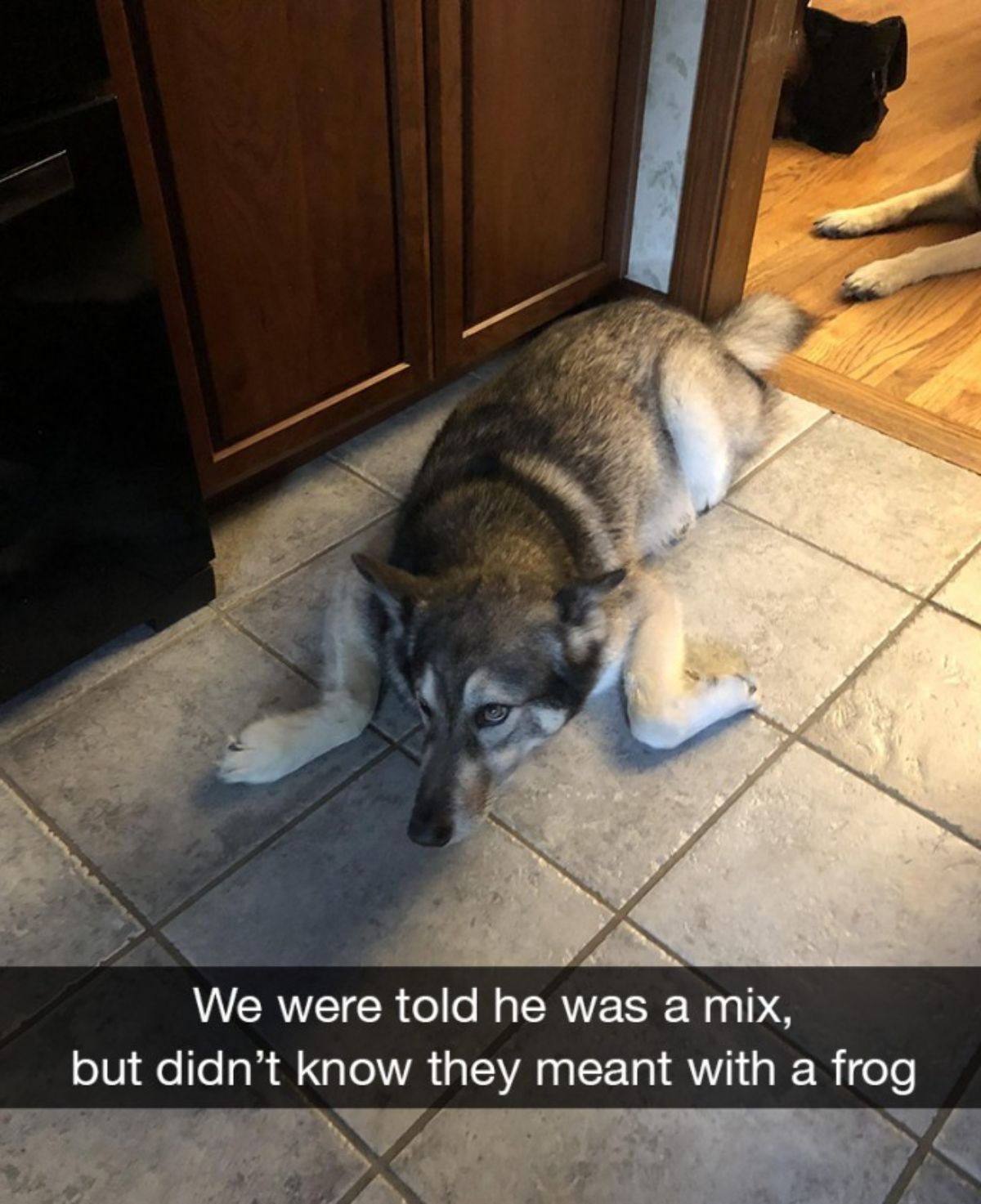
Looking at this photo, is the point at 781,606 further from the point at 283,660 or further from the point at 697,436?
the point at 283,660

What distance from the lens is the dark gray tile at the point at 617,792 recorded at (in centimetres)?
175

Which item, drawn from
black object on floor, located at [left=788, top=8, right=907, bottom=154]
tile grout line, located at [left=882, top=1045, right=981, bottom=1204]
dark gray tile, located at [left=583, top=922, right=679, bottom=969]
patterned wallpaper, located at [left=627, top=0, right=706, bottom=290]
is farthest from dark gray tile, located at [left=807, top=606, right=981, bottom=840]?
black object on floor, located at [left=788, top=8, right=907, bottom=154]

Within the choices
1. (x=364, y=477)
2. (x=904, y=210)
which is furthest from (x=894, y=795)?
(x=904, y=210)

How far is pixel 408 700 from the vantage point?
1853mm

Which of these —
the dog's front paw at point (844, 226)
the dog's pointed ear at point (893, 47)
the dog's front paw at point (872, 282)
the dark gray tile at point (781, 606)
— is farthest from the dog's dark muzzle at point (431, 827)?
the dog's pointed ear at point (893, 47)

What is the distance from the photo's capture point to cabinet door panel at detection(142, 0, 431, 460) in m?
1.83

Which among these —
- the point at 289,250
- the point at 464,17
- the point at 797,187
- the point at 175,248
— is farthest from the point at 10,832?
the point at 797,187

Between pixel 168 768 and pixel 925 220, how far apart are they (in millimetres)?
3029

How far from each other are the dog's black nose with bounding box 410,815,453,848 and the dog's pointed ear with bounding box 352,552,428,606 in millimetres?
342

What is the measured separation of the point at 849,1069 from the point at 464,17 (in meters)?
2.07

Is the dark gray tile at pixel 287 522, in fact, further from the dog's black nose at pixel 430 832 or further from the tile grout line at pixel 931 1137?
the tile grout line at pixel 931 1137

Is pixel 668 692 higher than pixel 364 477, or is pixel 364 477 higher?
pixel 668 692

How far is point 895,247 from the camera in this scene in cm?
337

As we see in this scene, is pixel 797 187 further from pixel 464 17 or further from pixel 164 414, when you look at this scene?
pixel 164 414
